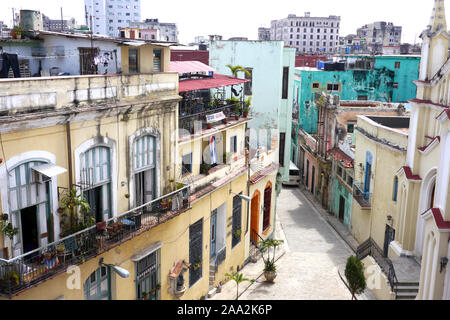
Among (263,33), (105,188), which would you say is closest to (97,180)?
(105,188)

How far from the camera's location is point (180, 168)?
66.5ft

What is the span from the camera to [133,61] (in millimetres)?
17359

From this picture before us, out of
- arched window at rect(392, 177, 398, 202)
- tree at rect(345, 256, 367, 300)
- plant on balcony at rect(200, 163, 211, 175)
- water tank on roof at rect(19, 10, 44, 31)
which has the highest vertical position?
water tank on roof at rect(19, 10, 44, 31)

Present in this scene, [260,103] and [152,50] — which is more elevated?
[152,50]

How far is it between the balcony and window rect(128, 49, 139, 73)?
18458mm

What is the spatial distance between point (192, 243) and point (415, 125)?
11.6 m

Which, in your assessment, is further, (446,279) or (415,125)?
(415,125)

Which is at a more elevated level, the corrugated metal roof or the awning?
the corrugated metal roof

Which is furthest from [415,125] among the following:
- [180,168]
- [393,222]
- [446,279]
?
[180,168]

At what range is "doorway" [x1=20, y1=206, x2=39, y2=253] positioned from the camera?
13.3 meters

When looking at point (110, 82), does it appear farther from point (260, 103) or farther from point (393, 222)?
point (260, 103)

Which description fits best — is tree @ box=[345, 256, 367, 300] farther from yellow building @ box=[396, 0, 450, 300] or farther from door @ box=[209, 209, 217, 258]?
door @ box=[209, 209, 217, 258]

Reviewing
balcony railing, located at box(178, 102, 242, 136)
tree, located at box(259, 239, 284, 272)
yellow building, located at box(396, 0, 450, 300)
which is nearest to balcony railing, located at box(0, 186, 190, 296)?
balcony railing, located at box(178, 102, 242, 136)

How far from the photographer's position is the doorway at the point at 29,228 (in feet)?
43.7
